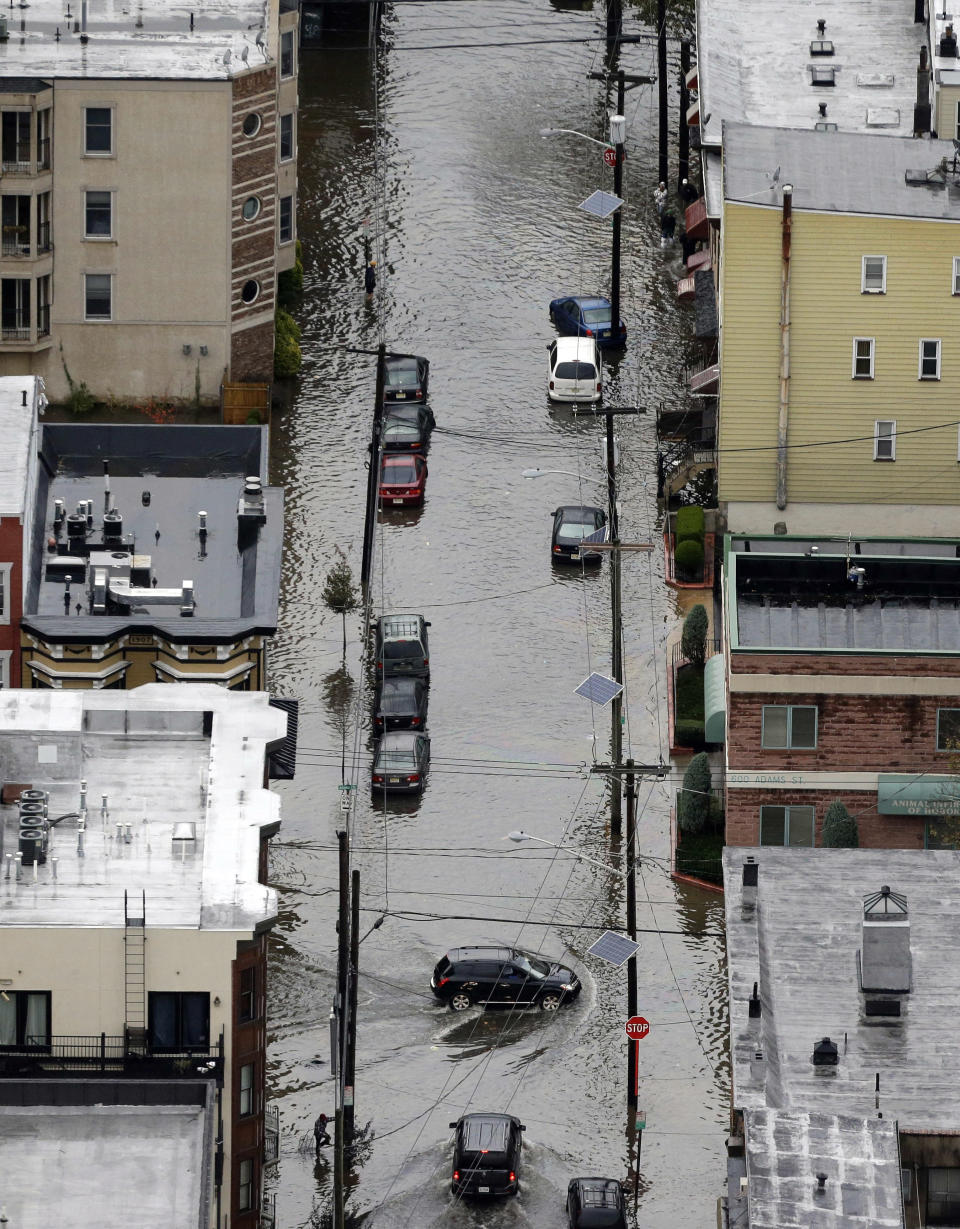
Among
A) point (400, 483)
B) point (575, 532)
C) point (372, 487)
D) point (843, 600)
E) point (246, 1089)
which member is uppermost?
point (400, 483)

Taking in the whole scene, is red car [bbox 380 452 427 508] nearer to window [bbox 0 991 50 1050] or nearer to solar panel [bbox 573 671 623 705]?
solar panel [bbox 573 671 623 705]

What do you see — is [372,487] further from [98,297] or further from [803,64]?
[803,64]

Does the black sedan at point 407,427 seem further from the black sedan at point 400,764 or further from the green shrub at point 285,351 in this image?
the black sedan at point 400,764

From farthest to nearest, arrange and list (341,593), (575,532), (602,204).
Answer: (602,204), (575,532), (341,593)

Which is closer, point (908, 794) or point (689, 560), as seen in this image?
point (908, 794)

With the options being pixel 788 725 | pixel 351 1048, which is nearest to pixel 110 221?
pixel 788 725

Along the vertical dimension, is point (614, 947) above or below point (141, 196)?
below
